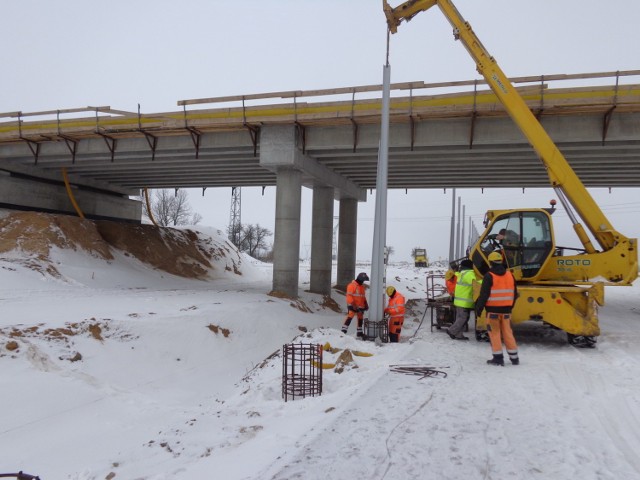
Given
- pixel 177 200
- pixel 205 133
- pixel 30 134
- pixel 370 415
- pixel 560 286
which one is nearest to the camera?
pixel 370 415

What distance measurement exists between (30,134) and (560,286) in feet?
69.3

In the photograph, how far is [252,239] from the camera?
250 feet

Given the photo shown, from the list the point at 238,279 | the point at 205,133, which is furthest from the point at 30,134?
the point at 238,279

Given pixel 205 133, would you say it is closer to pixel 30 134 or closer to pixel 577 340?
pixel 30 134

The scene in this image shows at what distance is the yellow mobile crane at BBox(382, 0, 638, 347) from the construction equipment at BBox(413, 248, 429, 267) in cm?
4553

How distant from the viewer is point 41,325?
925 cm

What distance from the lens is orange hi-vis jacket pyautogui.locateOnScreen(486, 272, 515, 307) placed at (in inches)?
279

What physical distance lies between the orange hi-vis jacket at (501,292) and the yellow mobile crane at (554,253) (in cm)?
189

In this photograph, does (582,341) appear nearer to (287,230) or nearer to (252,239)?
(287,230)

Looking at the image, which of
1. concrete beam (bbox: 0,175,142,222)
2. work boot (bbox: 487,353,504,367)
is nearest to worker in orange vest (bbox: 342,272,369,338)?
work boot (bbox: 487,353,504,367)

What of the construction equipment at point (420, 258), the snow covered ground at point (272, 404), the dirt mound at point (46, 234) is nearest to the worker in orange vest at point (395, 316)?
the snow covered ground at point (272, 404)

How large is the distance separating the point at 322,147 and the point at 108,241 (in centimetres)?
1328

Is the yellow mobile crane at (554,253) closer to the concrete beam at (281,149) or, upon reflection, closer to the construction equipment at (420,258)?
the concrete beam at (281,149)

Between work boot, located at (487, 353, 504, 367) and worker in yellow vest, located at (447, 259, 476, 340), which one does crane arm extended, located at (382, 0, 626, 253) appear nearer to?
worker in yellow vest, located at (447, 259, 476, 340)
